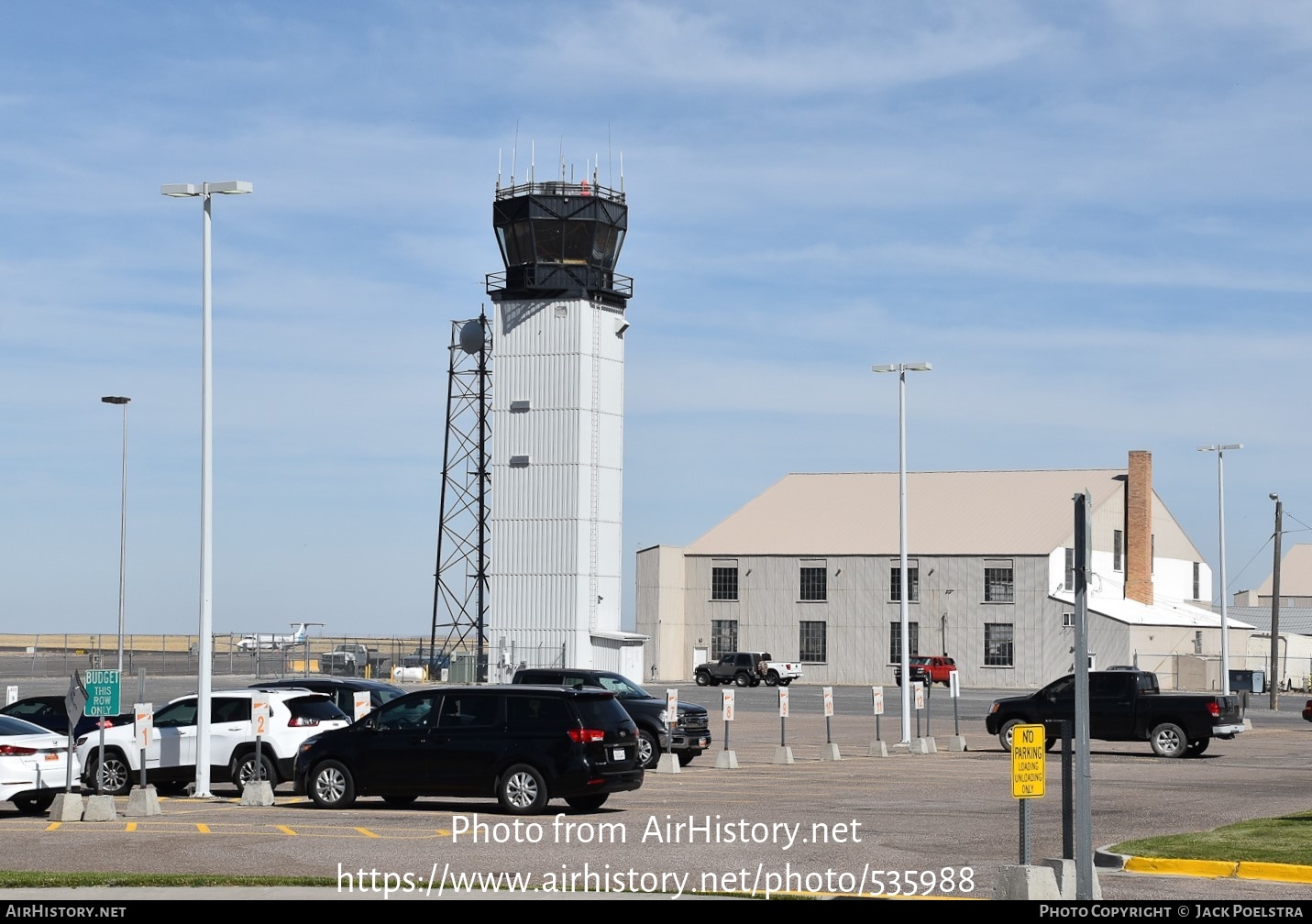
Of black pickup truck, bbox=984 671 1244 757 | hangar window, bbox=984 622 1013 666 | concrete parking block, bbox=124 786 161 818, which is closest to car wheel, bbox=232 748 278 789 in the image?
concrete parking block, bbox=124 786 161 818

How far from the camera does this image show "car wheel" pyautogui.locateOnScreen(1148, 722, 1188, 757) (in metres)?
34.8

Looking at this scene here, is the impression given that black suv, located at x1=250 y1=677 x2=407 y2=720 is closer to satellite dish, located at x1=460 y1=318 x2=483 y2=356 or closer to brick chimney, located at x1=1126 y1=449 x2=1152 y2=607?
satellite dish, located at x1=460 y1=318 x2=483 y2=356

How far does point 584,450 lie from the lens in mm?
66500

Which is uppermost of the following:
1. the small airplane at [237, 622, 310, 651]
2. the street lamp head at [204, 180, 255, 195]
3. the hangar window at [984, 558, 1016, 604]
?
the street lamp head at [204, 180, 255, 195]

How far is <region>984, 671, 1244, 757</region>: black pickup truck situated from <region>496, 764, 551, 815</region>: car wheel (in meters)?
16.1

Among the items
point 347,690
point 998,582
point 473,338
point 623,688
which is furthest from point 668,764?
point 998,582

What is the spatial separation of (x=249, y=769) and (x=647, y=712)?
314 inches

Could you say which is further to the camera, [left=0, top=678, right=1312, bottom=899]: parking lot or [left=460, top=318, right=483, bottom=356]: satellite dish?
[left=460, top=318, right=483, bottom=356]: satellite dish

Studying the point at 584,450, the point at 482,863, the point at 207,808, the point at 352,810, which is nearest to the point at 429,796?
the point at 352,810

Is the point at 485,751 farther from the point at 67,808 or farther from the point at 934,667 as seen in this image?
the point at 934,667

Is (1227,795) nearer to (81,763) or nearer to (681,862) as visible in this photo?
(681,862)

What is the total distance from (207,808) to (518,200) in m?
46.5

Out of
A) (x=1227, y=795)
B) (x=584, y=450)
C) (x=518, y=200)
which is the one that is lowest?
(x=1227, y=795)
